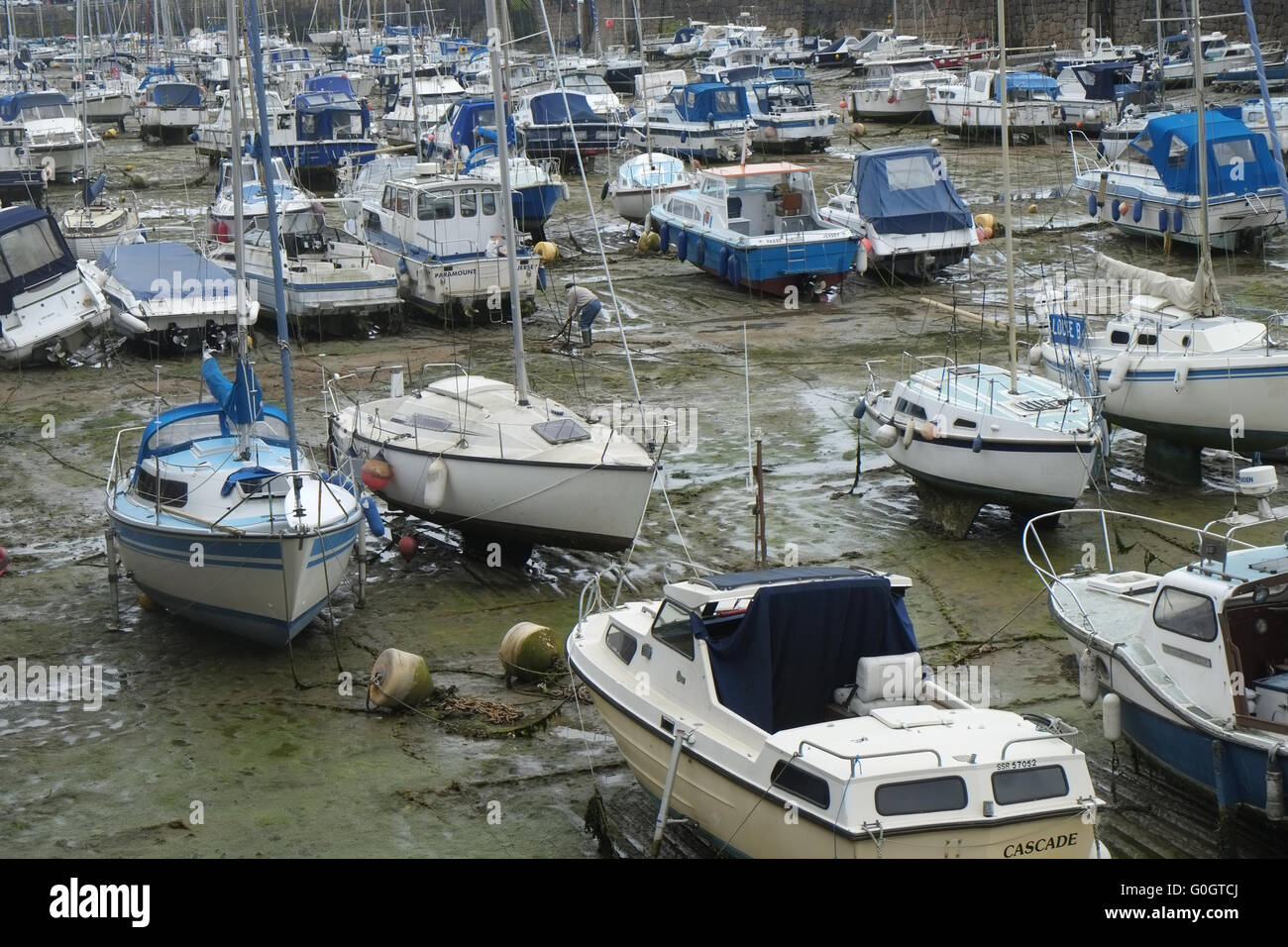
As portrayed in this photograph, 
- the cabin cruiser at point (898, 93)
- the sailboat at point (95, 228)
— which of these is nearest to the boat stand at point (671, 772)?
the sailboat at point (95, 228)

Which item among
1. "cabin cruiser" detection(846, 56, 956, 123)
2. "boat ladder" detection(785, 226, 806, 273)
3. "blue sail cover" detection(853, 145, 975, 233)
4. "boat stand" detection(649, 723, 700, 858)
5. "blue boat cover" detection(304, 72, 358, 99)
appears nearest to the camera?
"boat stand" detection(649, 723, 700, 858)

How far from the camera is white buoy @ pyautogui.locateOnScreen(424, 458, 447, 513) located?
48.8 ft

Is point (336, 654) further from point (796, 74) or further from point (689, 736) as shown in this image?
point (796, 74)

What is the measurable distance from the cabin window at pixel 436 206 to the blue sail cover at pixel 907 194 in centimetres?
703

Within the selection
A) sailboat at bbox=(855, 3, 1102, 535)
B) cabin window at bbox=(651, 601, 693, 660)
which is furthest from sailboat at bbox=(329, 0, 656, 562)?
cabin window at bbox=(651, 601, 693, 660)

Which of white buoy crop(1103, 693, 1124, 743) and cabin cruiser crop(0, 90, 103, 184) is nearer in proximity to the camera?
white buoy crop(1103, 693, 1124, 743)

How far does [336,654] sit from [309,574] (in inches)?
33.3

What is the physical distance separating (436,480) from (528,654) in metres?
2.70

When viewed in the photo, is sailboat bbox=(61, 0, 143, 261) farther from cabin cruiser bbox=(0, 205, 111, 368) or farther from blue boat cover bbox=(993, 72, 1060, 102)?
blue boat cover bbox=(993, 72, 1060, 102)

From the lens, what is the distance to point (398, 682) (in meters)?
12.3

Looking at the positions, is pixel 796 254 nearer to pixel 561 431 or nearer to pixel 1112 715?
pixel 561 431

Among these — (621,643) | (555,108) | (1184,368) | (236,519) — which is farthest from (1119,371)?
(555,108)

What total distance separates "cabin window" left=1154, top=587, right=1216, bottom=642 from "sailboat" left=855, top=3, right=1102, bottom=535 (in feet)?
15.2

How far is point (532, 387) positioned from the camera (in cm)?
2130
